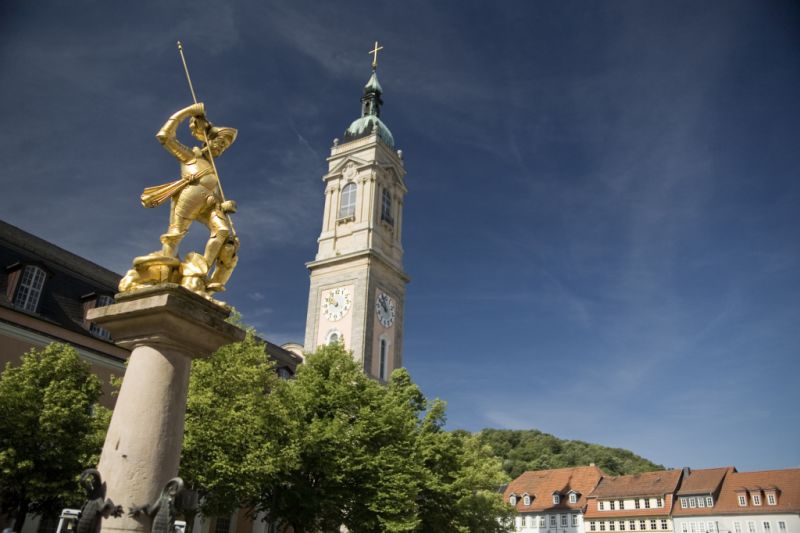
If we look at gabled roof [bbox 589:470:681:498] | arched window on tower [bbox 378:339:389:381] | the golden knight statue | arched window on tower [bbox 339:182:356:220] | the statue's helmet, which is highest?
arched window on tower [bbox 339:182:356:220]

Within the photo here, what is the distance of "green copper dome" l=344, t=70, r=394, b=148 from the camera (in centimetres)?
5717

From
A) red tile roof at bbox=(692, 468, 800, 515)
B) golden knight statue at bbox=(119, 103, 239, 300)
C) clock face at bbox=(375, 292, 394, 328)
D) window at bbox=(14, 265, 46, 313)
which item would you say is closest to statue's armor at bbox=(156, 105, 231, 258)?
golden knight statue at bbox=(119, 103, 239, 300)

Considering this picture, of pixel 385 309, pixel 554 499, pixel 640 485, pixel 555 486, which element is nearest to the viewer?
pixel 385 309

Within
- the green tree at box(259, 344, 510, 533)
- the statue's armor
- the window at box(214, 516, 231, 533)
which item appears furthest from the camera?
the window at box(214, 516, 231, 533)

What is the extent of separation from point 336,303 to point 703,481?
41.4 metres

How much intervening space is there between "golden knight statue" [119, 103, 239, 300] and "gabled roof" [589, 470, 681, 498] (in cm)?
6570

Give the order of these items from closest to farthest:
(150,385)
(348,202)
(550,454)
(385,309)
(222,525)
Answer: (150,385)
(222,525)
(385,309)
(348,202)
(550,454)

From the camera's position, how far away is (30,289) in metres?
31.9

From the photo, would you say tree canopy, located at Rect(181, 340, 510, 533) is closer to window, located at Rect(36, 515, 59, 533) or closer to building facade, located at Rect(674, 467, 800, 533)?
window, located at Rect(36, 515, 59, 533)

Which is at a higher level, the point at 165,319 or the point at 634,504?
the point at 634,504

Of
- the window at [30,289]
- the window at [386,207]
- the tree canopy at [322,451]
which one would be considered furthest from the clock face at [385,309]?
the window at [30,289]

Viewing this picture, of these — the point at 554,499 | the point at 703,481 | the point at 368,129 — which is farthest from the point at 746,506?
the point at 368,129

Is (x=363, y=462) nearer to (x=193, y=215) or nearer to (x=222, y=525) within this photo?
(x=222, y=525)

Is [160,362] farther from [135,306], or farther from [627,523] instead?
[627,523]
